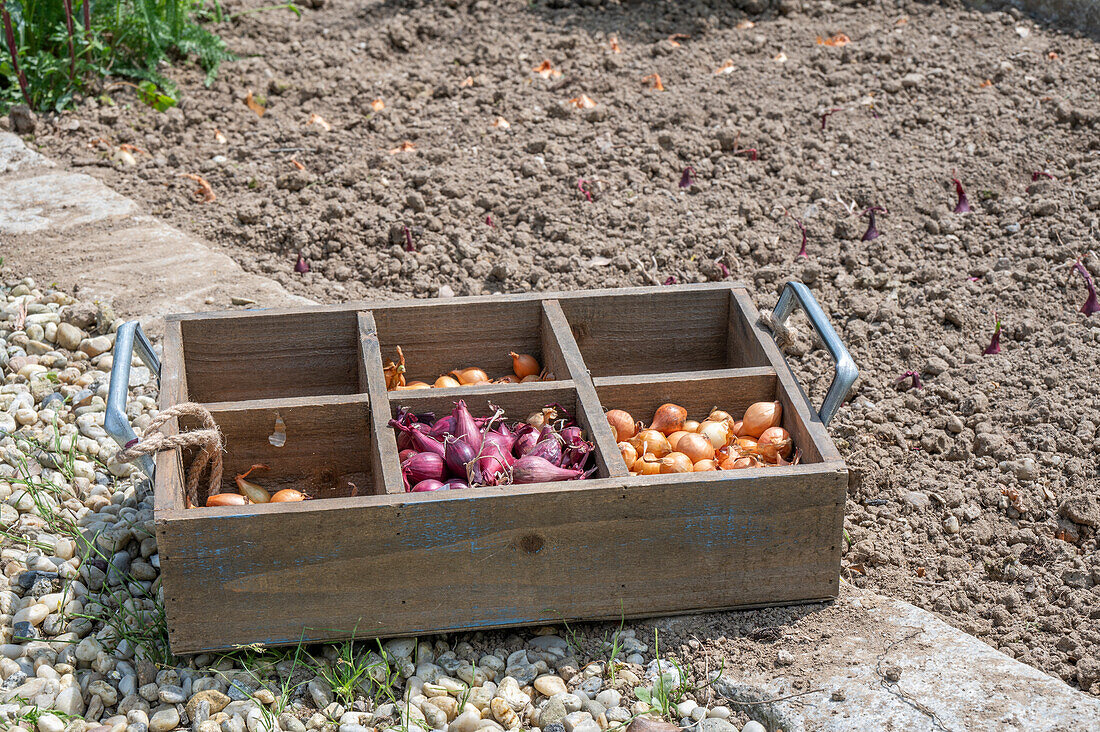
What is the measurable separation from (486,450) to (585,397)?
0.32 meters

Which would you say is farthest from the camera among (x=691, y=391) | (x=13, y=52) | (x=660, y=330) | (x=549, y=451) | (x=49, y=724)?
(x=13, y=52)

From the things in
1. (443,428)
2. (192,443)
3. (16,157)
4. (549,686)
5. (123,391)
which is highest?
(123,391)

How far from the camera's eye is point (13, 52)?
533cm

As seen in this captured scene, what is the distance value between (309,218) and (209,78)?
5.29 ft

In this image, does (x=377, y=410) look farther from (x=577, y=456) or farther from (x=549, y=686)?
(x=549, y=686)

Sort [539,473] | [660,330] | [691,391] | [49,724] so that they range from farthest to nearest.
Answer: [660,330] → [691,391] → [539,473] → [49,724]

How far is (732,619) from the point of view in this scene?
271 centimetres

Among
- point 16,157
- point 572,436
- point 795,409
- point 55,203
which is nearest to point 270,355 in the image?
point 572,436

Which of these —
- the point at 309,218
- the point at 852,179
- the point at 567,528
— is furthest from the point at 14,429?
the point at 852,179

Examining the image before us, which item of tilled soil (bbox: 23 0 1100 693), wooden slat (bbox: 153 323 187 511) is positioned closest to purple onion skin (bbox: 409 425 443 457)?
wooden slat (bbox: 153 323 187 511)

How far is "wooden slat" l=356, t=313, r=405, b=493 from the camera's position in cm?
255

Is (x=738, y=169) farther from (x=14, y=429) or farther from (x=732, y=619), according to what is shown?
(x=14, y=429)

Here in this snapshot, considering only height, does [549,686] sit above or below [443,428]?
below

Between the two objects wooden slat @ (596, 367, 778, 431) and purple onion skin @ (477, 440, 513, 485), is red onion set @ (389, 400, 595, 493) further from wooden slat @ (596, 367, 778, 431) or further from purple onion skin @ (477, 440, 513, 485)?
wooden slat @ (596, 367, 778, 431)
